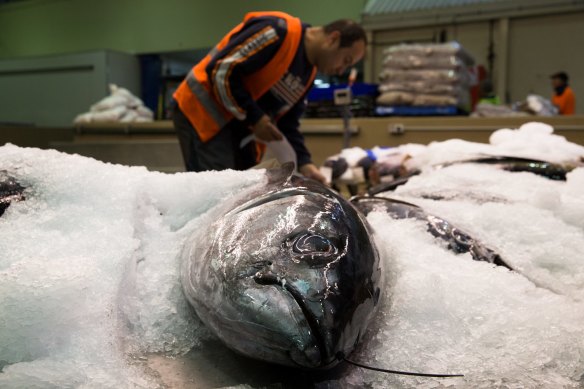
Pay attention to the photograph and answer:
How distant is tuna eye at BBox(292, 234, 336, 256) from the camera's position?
23.9 inches

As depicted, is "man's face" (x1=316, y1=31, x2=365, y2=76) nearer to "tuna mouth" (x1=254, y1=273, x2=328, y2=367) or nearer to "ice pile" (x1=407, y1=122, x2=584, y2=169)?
"ice pile" (x1=407, y1=122, x2=584, y2=169)

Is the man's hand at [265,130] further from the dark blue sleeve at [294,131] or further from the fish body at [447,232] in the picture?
the fish body at [447,232]

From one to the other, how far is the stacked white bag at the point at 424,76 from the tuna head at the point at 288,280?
10.1 feet

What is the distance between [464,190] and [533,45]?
5.16 metres

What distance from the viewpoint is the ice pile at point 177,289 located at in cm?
60

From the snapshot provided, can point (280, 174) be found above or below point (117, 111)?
below

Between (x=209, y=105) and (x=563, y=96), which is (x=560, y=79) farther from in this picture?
(x=209, y=105)

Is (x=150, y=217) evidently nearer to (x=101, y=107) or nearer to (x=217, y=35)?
(x=101, y=107)

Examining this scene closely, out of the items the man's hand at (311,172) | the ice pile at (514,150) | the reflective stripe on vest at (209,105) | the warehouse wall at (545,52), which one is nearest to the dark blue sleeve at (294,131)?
the man's hand at (311,172)

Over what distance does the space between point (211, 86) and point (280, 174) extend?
129 centimetres

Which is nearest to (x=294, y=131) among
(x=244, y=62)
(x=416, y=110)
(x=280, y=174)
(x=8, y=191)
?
(x=244, y=62)

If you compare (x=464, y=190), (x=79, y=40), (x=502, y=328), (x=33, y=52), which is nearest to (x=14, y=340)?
(x=502, y=328)

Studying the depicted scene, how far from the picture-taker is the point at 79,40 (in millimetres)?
8227

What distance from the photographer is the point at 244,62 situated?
79.9 inches
